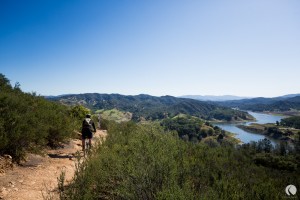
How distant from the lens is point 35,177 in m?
6.56

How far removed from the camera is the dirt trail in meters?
5.30

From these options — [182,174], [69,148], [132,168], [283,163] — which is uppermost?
[132,168]

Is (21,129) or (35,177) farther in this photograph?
(21,129)

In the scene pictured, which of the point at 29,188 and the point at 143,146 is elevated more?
the point at 143,146

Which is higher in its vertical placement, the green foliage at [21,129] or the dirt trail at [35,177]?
the green foliage at [21,129]

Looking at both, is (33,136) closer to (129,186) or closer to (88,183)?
(88,183)

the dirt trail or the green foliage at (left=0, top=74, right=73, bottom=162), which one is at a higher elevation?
the green foliage at (left=0, top=74, right=73, bottom=162)

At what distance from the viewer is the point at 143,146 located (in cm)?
616

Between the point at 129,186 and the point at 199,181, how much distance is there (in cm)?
204

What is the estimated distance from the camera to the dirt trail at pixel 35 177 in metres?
5.30

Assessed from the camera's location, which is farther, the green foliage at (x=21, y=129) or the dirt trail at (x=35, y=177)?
the green foliage at (x=21, y=129)

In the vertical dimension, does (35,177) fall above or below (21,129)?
below

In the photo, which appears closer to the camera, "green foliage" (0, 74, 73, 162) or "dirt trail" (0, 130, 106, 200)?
"dirt trail" (0, 130, 106, 200)

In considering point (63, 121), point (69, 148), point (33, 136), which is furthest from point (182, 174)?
point (63, 121)
